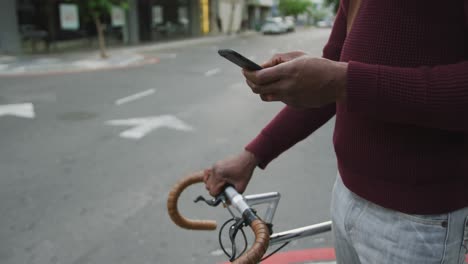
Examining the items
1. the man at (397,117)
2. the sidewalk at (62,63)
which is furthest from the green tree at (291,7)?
the man at (397,117)

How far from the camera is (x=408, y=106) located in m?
0.98

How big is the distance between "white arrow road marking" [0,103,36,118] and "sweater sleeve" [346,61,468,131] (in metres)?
7.88

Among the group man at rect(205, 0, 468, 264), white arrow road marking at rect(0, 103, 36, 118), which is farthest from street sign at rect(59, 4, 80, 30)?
man at rect(205, 0, 468, 264)

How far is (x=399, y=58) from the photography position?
1099 mm

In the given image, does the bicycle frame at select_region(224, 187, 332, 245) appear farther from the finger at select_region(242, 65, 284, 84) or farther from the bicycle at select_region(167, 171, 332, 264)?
the finger at select_region(242, 65, 284, 84)

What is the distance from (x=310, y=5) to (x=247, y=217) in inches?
4186

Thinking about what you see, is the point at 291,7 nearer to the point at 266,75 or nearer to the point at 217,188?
the point at 217,188

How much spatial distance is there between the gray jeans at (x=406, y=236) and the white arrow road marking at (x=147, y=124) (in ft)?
18.6

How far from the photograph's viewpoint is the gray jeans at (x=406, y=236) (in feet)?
3.73

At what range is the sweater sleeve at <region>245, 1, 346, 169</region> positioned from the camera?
154cm

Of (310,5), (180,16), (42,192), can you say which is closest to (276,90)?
(42,192)

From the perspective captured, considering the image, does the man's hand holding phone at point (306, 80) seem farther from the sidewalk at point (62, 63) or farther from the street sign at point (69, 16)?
the street sign at point (69, 16)

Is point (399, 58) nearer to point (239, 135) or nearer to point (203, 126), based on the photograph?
point (239, 135)

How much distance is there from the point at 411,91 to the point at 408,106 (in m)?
0.03
